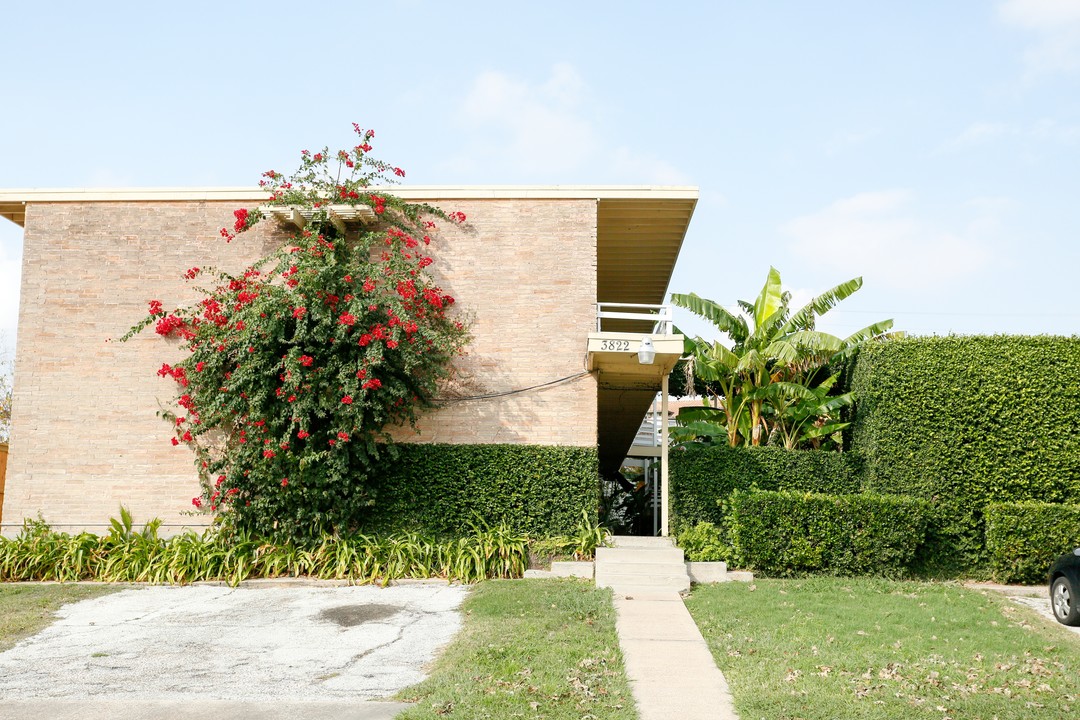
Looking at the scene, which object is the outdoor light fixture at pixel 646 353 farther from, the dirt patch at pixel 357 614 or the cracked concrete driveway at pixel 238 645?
the dirt patch at pixel 357 614

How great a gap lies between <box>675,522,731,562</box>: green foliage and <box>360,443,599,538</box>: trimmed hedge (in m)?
1.62

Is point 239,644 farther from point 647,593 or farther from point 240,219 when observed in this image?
point 240,219

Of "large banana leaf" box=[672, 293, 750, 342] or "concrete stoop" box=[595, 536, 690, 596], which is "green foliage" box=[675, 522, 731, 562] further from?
"large banana leaf" box=[672, 293, 750, 342]

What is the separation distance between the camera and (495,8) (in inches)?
414

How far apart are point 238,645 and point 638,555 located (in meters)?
6.07

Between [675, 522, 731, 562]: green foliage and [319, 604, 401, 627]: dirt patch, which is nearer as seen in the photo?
[319, 604, 401, 627]: dirt patch

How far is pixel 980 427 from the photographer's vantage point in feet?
46.0

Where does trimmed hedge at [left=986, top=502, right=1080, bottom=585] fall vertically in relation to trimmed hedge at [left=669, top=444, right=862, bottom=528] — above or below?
below

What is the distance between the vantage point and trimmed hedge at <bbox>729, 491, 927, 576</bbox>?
13.2 m

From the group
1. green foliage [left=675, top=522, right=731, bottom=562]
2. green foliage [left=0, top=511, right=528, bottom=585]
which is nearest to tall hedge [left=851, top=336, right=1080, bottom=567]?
green foliage [left=675, top=522, right=731, bottom=562]

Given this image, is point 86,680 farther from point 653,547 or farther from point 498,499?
point 653,547

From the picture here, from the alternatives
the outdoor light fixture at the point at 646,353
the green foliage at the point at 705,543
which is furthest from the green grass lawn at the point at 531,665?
the outdoor light fixture at the point at 646,353

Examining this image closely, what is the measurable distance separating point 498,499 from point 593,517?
5.31ft

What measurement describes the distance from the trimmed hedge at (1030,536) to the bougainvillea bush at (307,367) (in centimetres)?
910
